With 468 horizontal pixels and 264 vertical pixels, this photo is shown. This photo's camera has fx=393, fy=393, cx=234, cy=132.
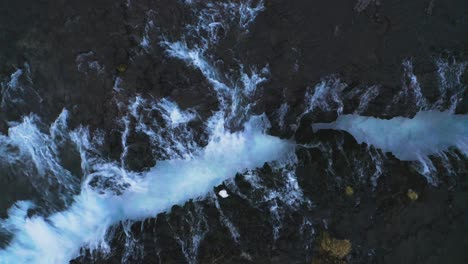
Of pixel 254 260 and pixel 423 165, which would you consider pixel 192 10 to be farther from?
pixel 423 165

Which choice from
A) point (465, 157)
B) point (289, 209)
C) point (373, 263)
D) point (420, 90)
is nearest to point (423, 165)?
point (465, 157)

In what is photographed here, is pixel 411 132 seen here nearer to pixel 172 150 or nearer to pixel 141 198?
pixel 172 150

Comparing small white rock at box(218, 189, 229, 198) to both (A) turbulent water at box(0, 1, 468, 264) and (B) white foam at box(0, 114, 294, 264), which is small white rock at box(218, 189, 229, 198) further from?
→ (B) white foam at box(0, 114, 294, 264)

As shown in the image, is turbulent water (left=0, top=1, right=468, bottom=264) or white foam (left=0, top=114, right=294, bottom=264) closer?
turbulent water (left=0, top=1, right=468, bottom=264)

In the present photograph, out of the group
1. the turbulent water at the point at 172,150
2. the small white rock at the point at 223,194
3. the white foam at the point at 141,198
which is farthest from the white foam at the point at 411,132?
the small white rock at the point at 223,194

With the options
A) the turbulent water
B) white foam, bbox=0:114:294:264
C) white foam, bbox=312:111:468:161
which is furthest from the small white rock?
white foam, bbox=312:111:468:161

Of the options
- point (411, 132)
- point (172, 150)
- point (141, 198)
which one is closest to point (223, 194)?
point (172, 150)

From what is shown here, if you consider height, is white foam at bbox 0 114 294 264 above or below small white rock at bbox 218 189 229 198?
above

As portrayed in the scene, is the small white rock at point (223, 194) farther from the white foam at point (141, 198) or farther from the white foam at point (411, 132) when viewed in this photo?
the white foam at point (411, 132)
